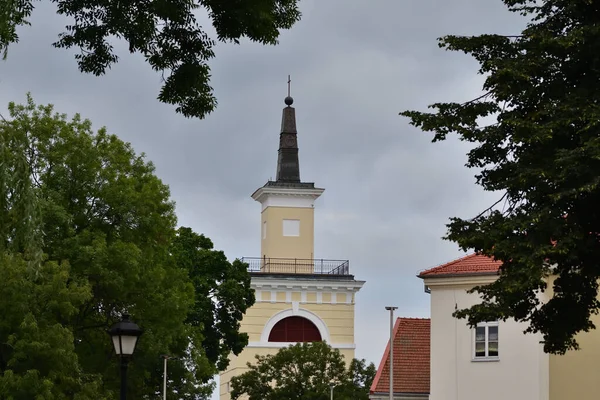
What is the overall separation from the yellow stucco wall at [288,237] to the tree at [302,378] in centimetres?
1768

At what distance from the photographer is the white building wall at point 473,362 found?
41969mm

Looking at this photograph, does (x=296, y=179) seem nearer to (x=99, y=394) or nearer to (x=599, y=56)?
(x=99, y=394)

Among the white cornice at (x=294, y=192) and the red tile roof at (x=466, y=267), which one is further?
the white cornice at (x=294, y=192)

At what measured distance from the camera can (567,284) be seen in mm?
26953

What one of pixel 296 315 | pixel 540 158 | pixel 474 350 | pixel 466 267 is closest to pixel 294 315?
pixel 296 315

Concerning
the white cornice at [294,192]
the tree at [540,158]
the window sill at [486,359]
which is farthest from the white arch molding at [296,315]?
the tree at [540,158]

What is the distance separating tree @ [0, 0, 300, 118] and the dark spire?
65.4 m

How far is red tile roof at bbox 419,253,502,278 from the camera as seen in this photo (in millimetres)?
44438

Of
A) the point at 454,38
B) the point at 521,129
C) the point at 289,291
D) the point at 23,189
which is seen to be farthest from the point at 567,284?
the point at 289,291

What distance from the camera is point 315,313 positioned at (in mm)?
75812

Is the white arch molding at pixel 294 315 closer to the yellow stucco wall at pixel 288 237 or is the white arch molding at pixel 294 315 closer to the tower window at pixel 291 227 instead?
the yellow stucco wall at pixel 288 237

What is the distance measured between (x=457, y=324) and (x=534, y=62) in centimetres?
1911

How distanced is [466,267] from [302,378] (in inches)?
708

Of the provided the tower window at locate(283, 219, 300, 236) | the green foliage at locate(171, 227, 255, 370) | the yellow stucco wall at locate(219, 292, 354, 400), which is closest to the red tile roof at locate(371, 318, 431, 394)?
the green foliage at locate(171, 227, 255, 370)
